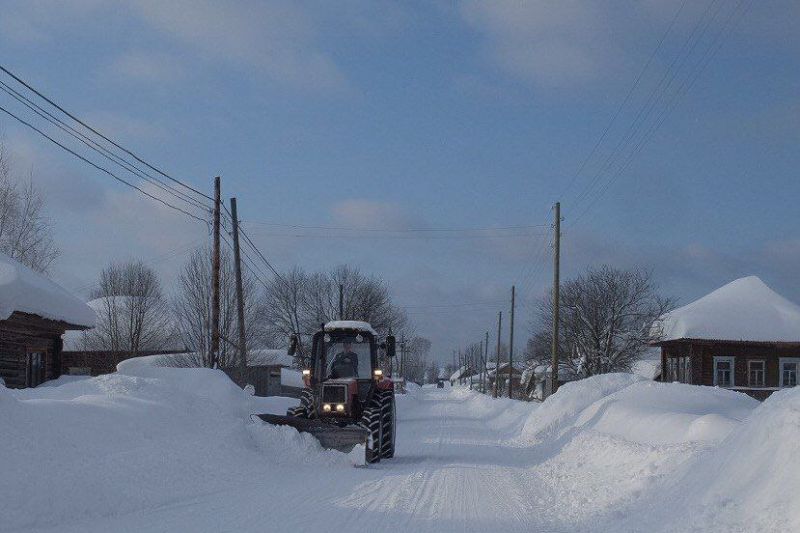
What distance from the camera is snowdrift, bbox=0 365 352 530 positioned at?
359 inches

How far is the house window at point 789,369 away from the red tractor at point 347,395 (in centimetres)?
3138

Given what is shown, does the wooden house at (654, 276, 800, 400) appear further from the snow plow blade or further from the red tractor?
the snow plow blade

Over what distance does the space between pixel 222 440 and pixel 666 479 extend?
25.0ft

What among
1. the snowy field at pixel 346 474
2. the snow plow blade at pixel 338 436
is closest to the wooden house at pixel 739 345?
the snowy field at pixel 346 474

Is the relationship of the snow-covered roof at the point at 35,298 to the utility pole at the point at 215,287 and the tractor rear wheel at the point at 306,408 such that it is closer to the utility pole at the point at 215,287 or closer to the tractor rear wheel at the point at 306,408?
the utility pole at the point at 215,287

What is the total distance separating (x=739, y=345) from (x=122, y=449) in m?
37.8

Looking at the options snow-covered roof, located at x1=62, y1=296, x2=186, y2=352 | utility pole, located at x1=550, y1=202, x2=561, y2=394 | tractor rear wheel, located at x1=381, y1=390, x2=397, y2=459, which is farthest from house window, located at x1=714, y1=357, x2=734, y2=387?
tractor rear wheel, located at x1=381, y1=390, x2=397, y2=459

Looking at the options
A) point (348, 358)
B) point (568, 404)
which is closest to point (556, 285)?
point (568, 404)

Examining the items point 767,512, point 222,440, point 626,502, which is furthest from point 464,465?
point 767,512

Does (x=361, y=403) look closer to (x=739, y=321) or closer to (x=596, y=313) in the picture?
(x=739, y=321)

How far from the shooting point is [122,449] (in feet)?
38.0

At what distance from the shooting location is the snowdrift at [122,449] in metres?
9.12

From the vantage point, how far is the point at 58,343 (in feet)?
95.3

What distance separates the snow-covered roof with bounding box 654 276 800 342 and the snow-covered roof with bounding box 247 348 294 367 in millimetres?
23276
